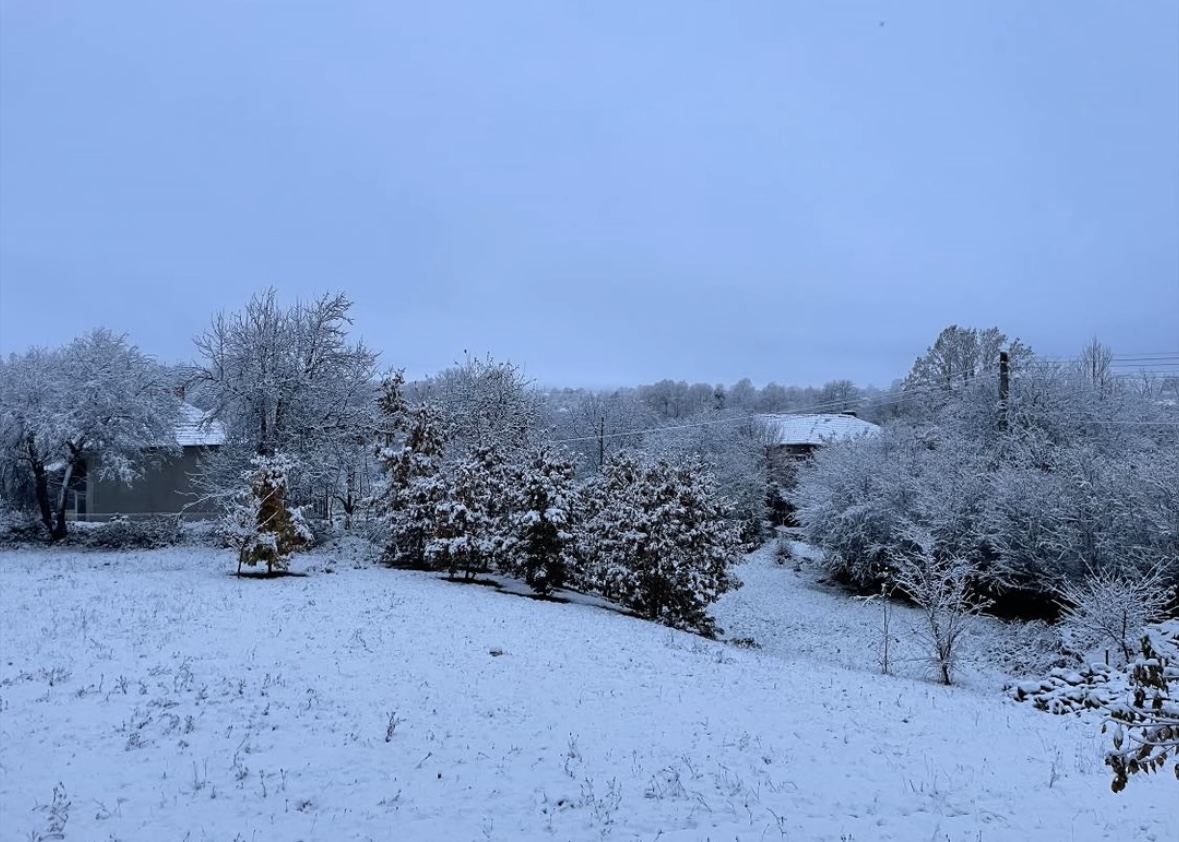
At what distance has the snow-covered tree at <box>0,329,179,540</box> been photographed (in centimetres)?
2289

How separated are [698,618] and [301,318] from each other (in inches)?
733

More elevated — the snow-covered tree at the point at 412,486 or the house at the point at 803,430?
the house at the point at 803,430

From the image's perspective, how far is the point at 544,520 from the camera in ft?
61.5

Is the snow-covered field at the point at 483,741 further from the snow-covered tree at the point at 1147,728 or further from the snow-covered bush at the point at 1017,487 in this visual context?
the snow-covered bush at the point at 1017,487

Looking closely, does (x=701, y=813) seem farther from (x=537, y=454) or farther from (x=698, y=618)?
(x=537, y=454)

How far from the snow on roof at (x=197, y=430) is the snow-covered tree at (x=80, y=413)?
3.61 ft

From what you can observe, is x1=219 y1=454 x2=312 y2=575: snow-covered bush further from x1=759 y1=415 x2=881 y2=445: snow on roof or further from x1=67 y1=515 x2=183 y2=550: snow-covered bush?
x1=759 y1=415 x2=881 y2=445: snow on roof

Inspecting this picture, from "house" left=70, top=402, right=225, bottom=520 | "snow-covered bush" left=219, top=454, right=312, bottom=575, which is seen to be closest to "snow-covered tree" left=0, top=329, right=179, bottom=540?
"house" left=70, top=402, right=225, bottom=520

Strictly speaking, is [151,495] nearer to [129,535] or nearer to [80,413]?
[129,535]

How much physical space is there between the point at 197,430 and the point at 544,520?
54.6ft

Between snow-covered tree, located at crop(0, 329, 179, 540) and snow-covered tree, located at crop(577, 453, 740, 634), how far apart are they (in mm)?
16677

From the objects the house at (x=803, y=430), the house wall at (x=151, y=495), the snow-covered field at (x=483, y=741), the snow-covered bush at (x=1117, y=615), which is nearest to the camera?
the snow-covered field at (x=483, y=741)

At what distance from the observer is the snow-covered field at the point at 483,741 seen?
6312 mm

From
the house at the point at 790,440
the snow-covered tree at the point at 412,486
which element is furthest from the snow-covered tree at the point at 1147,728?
the house at the point at 790,440
